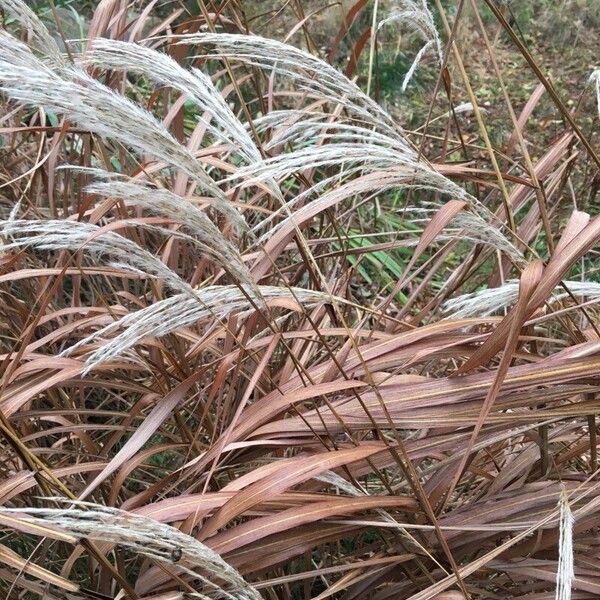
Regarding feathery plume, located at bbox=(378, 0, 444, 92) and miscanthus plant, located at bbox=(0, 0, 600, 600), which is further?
feathery plume, located at bbox=(378, 0, 444, 92)

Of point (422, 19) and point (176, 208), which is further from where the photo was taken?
point (422, 19)

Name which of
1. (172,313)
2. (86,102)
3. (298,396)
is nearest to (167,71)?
(86,102)

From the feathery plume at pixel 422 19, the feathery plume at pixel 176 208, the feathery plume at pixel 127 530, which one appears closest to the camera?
the feathery plume at pixel 127 530

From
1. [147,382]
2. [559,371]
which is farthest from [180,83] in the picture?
[147,382]

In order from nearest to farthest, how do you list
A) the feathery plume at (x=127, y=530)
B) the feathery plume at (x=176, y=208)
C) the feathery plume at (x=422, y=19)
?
the feathery plume at (x=127, y=530) → the feathery plume at (x=176, y=208) → the feathery plume at (x=422, y=19)

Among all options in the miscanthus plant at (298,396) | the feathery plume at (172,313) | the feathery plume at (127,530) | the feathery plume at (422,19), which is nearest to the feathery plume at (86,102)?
the miscanthus plant at (298,396)

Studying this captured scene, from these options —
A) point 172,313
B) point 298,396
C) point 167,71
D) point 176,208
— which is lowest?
point 298,396

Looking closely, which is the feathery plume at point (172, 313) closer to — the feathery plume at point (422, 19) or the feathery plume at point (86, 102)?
the feathery plume at point (86, 102)

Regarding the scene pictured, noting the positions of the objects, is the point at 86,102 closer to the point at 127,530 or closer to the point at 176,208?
the point at 176,208

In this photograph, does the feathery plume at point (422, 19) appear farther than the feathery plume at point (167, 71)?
Yes

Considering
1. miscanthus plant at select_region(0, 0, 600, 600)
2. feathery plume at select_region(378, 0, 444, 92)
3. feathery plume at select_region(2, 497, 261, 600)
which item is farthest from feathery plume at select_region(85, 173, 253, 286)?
feathery plume at select_region(378, 0, 444, 92)

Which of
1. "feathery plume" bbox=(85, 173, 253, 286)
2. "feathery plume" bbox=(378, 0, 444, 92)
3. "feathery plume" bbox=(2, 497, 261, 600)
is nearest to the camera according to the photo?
"feathery plume" bbox=(2, 497, 261, 600)

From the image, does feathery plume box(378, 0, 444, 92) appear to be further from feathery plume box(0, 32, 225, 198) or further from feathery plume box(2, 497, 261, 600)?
feathery plume box(2, 497, 261, 600)

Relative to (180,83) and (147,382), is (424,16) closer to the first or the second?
(180,83)
